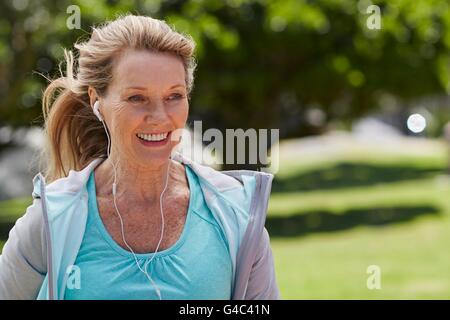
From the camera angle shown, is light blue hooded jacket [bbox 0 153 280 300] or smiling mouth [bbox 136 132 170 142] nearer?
light blue hooded jacket [bbox 0 153 280 300]

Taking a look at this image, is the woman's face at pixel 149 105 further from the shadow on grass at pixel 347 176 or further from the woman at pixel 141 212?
the shadow on grass at pixel 347 176

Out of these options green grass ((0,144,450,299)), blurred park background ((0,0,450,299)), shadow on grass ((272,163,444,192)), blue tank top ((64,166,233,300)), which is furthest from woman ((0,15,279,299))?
shadow on grass ((272,163,444,192))

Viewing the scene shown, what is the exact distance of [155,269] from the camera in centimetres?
233

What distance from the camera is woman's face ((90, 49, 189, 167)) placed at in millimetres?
2332

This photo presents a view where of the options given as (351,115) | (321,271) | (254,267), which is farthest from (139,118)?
(351,115)

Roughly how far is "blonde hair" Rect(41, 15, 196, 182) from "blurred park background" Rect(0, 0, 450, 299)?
7697mm

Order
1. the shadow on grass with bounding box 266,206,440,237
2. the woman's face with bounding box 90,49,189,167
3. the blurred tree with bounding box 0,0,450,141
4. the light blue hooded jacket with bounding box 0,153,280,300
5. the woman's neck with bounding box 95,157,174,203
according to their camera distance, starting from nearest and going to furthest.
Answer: the light blue hooded jacket with bounding box 0,153,280,300, the woman's face with bounding box 90,49,189,167, the woman's neck with bounding box 95,157,174,203, the blurred tree with bounding box 0,0,450,141, the shadow on grass with bounding box 266,206,440,237

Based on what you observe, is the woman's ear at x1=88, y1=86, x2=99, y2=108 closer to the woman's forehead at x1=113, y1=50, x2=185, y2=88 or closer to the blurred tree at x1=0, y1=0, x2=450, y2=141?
the woman's forehead at x1=113, y1=50, x2=185, y2=88

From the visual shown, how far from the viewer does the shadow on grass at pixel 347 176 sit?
26.1 meters

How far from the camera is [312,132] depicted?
2259cm

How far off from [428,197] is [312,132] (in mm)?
3079

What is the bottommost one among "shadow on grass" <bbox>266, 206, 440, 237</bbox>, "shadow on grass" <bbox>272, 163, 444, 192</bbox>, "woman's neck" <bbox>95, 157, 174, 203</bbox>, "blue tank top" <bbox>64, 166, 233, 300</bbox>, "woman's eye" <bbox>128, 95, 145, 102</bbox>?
"blue tank top" <bbox>64, 166, 233, 300</bbox>

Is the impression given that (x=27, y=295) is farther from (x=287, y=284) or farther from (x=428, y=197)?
(x=428, y=197)

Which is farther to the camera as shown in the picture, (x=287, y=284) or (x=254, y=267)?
(x=287, y=284)
